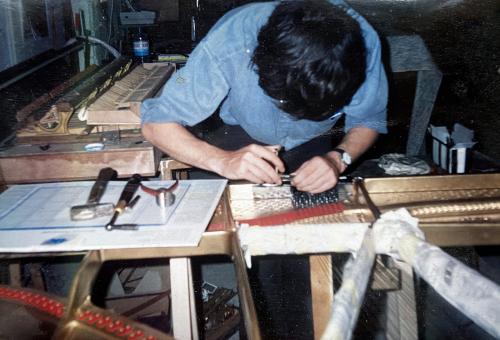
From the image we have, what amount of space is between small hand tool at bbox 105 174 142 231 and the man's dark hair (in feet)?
2.14

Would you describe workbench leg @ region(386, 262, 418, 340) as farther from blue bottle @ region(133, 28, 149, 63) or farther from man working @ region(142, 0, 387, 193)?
blue bottle @ region(133, 28, 149, 63)

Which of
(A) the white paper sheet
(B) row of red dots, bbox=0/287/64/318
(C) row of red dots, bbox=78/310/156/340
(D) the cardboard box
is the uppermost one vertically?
(A) the white paper sheet

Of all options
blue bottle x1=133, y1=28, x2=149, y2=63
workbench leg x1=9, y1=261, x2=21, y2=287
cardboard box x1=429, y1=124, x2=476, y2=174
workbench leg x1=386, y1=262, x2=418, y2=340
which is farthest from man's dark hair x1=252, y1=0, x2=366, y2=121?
blue bottle x1=133, y1=28, x2=149, y2=63

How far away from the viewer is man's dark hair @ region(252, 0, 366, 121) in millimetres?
1447

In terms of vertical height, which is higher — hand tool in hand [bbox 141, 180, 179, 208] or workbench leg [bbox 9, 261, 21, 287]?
hand tool in hand [bbox 141, 180, 179, 208]

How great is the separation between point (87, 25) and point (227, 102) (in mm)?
2943

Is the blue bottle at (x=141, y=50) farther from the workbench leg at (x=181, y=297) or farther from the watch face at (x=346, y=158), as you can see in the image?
the workbench leg at (x=181, y=297)

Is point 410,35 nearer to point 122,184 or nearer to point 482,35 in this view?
point 482,35

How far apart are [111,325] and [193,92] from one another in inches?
42.8

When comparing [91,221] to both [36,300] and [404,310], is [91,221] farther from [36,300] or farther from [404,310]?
[404,310]

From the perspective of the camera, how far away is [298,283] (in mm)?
3070

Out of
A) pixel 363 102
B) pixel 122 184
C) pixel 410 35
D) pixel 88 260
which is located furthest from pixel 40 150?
pixel 410 35

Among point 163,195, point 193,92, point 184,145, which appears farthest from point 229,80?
point 163,195

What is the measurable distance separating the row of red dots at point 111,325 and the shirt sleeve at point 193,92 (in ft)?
3.24
